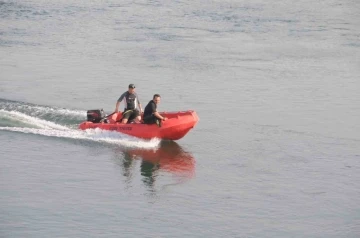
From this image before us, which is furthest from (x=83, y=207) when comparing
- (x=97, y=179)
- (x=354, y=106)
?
(x=354, y=106)

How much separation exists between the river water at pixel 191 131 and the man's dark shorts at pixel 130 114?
717 mm

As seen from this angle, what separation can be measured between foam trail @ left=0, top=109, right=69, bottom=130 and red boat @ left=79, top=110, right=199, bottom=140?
4.57 feet

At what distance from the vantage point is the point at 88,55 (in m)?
37.4

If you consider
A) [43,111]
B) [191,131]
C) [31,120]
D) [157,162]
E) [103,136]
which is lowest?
[157,162]

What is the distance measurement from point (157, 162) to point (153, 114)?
1.58 m

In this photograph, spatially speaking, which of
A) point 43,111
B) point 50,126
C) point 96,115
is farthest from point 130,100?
point 43,111

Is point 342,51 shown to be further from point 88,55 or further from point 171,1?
point 171,1

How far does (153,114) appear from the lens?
25.0 meters

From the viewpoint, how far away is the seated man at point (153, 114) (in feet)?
81.4

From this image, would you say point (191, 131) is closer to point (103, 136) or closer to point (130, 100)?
point (130, 100)

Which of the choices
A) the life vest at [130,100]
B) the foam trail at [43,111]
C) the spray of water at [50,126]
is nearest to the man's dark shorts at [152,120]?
the spray of water at [50,126]

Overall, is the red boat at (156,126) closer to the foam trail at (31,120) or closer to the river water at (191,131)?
the river water at (191,131)

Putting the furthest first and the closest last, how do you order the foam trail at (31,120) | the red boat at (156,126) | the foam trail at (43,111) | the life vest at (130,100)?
the foam trail at (43,111) → the foam trail at (31,120) → the life vest at (130,100) → the red boat at (156,126)

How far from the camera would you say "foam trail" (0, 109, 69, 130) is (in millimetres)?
26916
